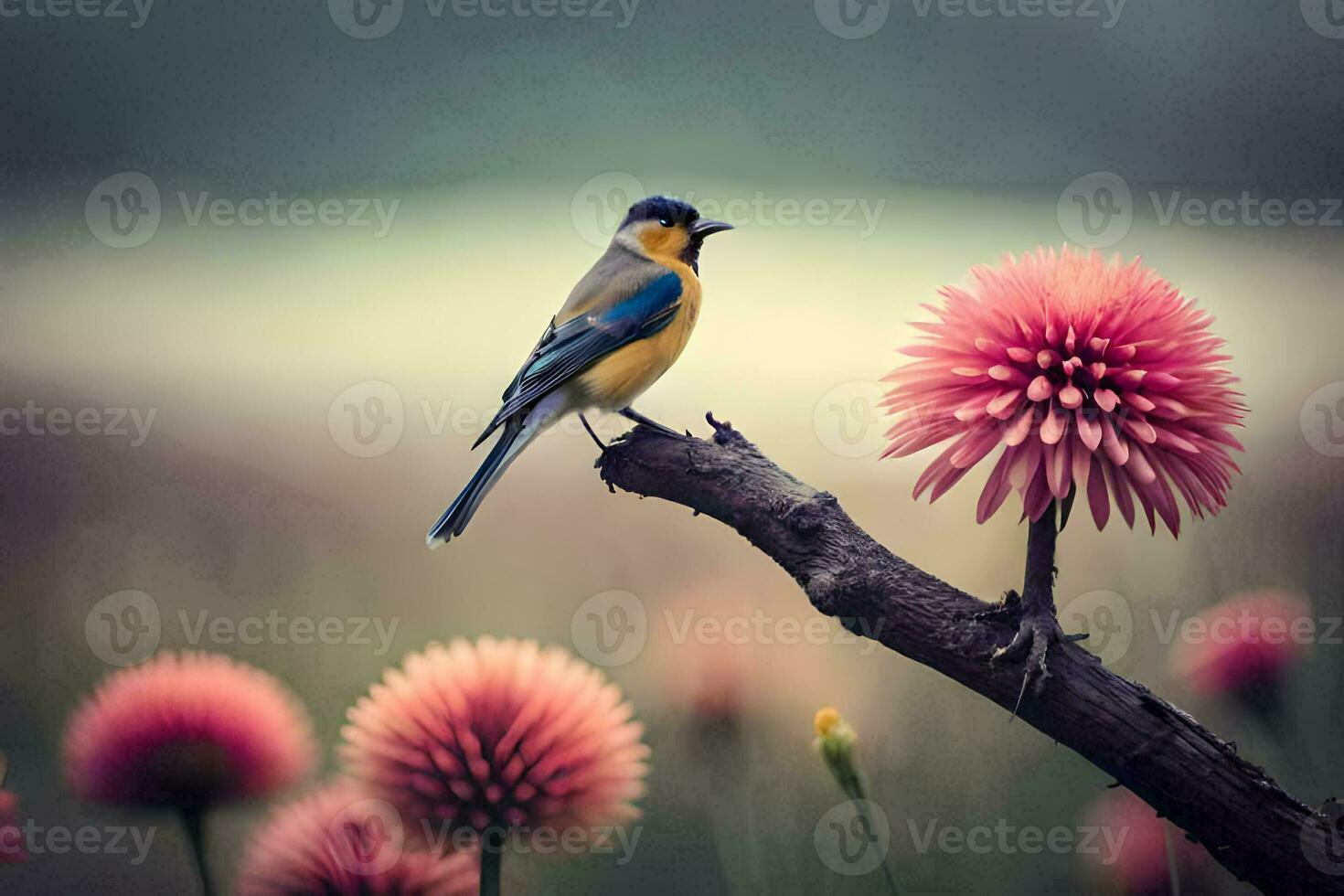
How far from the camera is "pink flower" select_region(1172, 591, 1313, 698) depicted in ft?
3.94

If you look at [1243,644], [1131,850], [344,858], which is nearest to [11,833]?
[344,858]

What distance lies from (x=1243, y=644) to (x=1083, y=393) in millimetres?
549

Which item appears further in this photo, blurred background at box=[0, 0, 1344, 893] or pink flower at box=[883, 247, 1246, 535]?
blurred background at box=[0, 0, 1344, 893]

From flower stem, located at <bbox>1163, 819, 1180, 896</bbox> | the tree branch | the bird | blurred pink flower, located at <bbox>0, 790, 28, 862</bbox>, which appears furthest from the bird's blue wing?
flower stem, located at <bbox>1163, 819, 1180, 896</bbox>

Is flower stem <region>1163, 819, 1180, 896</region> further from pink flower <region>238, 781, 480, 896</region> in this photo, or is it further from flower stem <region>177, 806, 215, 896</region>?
flower stem <region>177, 806, 215, 896</region>

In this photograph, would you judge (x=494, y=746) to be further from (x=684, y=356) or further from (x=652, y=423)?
(x=684, y=356)

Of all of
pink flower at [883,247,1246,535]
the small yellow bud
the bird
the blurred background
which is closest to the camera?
pink flower at [883,247,1246,535]

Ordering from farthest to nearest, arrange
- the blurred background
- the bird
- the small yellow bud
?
the blurred background, the bird, the small yellow bud

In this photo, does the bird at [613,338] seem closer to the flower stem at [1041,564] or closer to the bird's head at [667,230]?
the bird's head at [667,230]

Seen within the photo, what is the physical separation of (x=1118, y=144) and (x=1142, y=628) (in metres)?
0.61

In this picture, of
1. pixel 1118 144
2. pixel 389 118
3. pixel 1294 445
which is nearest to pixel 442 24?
pixel 389 118

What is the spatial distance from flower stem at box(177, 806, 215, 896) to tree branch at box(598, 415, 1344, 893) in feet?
2.02

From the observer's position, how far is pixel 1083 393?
32.9 inches

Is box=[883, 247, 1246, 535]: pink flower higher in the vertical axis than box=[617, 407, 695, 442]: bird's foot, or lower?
higher
